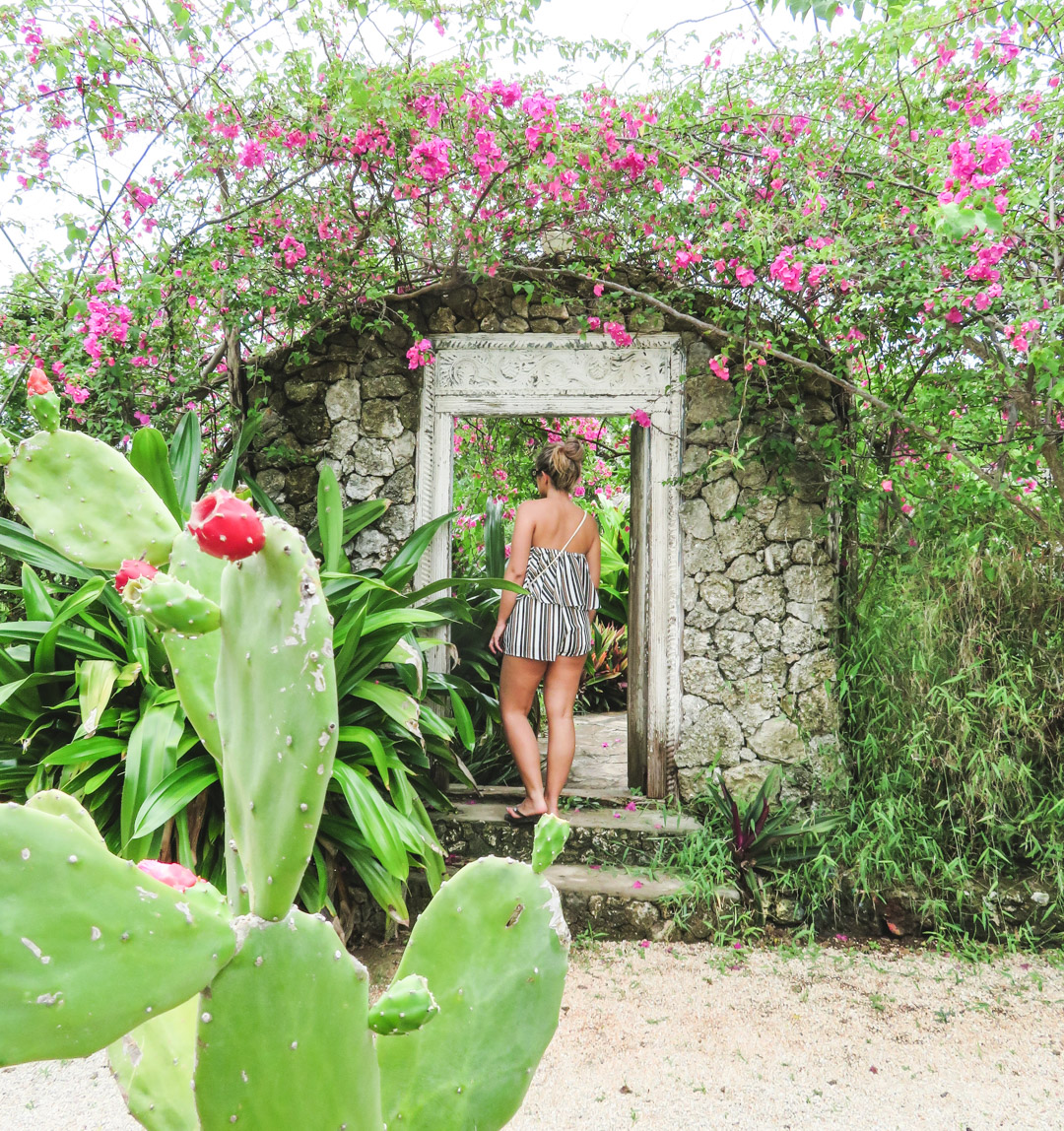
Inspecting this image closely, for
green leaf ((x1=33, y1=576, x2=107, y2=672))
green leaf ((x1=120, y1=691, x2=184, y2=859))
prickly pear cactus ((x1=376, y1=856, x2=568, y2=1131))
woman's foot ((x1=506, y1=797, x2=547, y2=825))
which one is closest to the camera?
prickly pear cactus ((x1=376, y1=856, x2=568, y2=1131))

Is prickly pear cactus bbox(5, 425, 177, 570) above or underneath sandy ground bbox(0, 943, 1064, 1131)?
above

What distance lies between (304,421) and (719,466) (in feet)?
6.31

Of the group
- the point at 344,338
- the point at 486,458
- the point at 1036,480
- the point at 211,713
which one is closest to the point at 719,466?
the point at 1036,480

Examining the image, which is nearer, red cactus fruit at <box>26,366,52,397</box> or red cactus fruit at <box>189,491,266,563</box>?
red cactus fruit at <box>189,491,266,563</box>

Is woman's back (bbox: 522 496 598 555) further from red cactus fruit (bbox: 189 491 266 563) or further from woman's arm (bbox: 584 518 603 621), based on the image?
red cactus fruit (bbox: 189 491 266 563)

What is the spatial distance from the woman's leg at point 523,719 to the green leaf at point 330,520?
0.90 meters

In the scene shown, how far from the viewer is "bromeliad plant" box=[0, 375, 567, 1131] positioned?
2.13ft

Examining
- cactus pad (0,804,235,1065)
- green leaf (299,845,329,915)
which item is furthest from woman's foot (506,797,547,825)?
cactus pad (0,804,235,1065)

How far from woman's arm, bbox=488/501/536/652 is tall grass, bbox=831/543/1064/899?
1595 millimetres

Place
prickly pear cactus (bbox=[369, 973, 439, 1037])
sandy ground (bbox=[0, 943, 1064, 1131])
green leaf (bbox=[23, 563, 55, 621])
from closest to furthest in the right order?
prickly pear cactus (bbox=[369, 973, 439, 1037]), sandy ground (bbox=[0, 943, 1064, 1131]), green leaf (bbox=[23, 563, 55, 621])

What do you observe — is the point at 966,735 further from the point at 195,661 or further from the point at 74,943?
the point at 74,943

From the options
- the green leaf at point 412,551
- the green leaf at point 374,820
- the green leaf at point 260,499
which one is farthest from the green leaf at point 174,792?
the green leaf at point 260,499

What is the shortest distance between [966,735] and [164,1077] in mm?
3039

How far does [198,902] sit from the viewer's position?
0.74 meters
